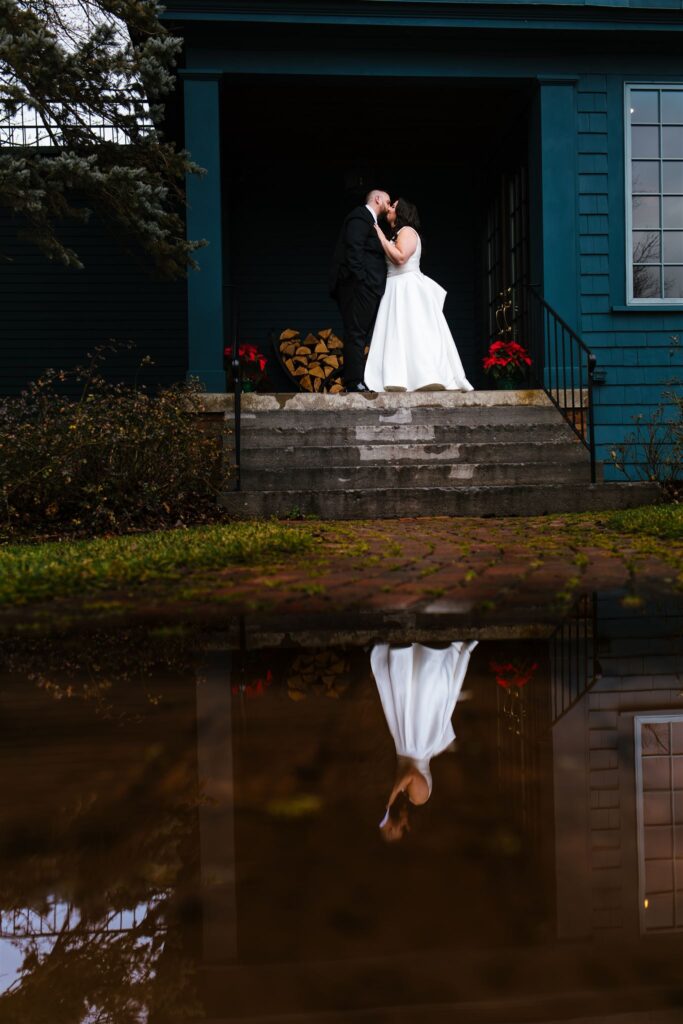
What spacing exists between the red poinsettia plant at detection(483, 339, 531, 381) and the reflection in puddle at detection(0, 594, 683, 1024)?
8578 millimetres

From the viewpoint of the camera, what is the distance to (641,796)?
1545 mm

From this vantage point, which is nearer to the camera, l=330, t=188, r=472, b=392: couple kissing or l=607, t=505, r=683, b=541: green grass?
l=607, t=505, r=683, b=541: green grass

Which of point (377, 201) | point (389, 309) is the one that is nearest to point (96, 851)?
point (389, 309)

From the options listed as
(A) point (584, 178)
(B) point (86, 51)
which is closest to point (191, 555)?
(B) point (86, 51)

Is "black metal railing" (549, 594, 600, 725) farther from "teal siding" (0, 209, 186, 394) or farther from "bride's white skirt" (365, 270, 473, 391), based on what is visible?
"teal siding" (0, 209, 186, 394)

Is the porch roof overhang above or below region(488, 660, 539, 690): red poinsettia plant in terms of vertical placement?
above

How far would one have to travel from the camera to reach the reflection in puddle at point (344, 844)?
1.06 m

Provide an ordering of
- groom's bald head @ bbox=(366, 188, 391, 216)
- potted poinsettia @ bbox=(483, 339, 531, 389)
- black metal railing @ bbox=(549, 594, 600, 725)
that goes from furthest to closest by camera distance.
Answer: potted poinsettia @ bbox=(483, 339, 531, 389) < groom's bald head @ bbox=(366, 188, 391, 216) < black metal railing @ bbox=(549, 594, 600, 725)

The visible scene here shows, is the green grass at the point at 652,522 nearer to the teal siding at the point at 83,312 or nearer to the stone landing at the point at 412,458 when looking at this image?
the stone landing at the point at 412,458

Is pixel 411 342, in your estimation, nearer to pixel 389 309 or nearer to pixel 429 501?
pixel 389 309

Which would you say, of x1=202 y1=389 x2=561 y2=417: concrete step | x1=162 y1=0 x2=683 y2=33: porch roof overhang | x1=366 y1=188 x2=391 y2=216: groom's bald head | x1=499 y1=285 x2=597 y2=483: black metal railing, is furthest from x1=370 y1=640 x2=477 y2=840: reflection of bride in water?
x1=162 y1=0 x2=683 y2=33: porch roof overhang

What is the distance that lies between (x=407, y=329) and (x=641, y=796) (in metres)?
8.95

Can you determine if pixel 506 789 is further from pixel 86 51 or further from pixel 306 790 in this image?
pixel 86 51

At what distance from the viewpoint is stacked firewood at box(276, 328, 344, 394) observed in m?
13.3
